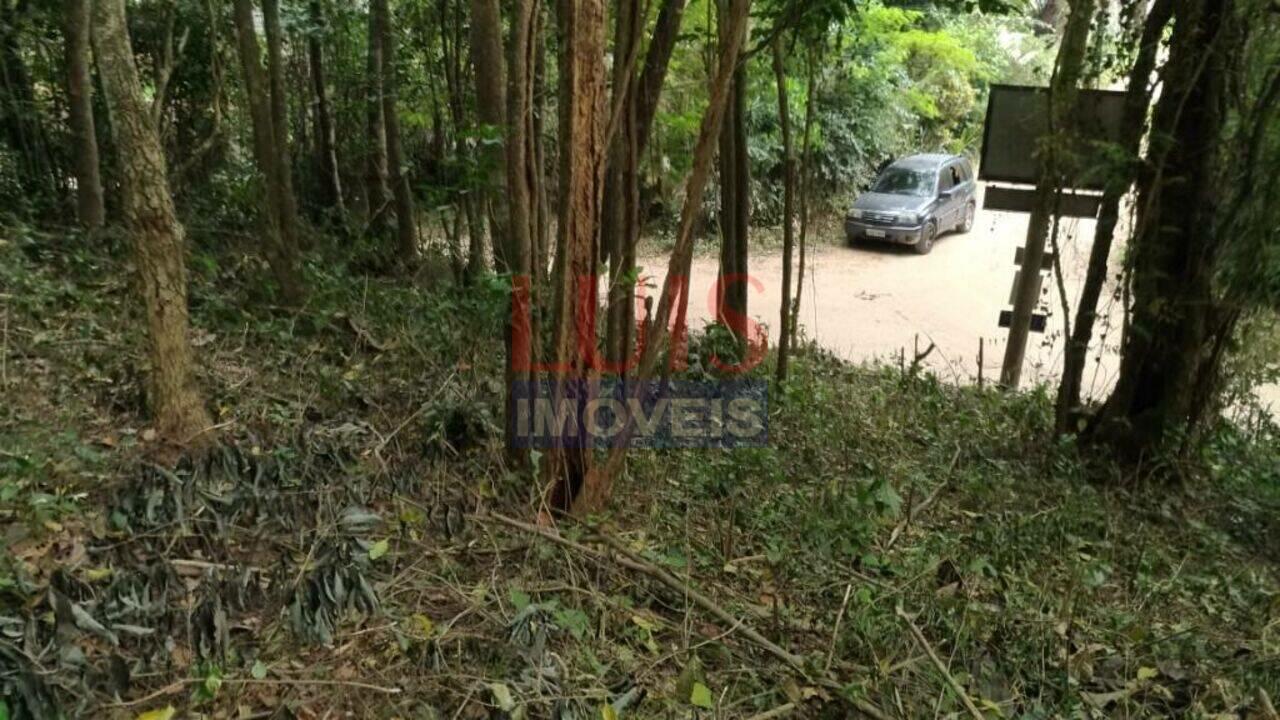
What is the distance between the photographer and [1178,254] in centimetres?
530

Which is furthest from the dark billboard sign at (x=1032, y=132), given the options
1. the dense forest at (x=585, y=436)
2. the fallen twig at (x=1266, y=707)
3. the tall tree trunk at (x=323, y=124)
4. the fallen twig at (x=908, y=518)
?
the tall tree trunk at (x=323, y=124)

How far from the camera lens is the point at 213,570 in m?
2.72

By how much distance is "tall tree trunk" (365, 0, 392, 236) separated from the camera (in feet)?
23.9

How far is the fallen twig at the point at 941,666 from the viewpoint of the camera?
2.55 m

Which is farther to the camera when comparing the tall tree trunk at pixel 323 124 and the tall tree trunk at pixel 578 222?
the tall tree trunk at pixel 323 124

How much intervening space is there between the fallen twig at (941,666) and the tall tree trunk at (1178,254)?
3.55 meters

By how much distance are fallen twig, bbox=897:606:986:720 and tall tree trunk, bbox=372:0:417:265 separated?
6011mm

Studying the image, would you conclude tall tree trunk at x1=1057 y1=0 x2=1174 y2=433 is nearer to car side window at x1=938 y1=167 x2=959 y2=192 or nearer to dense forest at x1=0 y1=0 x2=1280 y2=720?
dense forest at x1=0 y1=0 x2=1280 y2=720

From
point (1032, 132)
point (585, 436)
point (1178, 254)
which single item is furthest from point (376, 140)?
point (1178, 254)

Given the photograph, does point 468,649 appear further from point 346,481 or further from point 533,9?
point 533,9

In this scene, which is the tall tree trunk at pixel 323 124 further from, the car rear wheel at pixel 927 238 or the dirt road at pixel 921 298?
the car rear wheel at pixel 927 238

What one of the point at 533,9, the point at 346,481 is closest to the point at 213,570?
the point at 346,481

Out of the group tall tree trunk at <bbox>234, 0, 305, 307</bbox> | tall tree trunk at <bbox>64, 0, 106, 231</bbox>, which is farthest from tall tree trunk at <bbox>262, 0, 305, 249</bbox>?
tall tree trunk at <bbox>64, 0, 106, 231</bbox>

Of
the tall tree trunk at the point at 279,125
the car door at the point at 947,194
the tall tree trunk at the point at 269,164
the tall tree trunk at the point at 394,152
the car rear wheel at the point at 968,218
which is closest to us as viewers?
the tall tree trunk at the point at 269,164
